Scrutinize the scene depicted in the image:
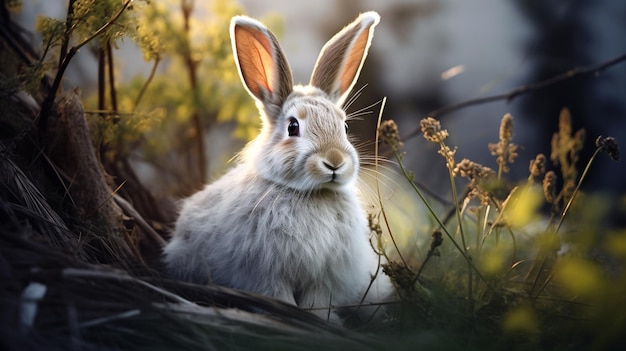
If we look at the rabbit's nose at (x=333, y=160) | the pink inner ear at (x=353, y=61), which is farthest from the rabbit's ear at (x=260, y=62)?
the rabbit's nose at (x=333, y=160)

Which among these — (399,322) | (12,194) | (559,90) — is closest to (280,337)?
(399,322)

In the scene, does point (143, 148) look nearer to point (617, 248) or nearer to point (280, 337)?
point (280, 337)

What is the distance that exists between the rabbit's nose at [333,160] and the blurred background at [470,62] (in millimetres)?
887

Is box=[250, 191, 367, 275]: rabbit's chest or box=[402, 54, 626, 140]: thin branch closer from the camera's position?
box=[250, 191, 367, 275]: rabbit's chest

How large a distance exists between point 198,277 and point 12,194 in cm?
85

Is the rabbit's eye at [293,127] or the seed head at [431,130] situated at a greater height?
the rabbit's eye at [293,127]

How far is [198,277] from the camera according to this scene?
8.17ft

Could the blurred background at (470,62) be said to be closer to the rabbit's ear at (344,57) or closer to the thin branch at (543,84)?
the thin branch at (543,84)

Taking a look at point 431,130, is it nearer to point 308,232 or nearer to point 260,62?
point 308,232

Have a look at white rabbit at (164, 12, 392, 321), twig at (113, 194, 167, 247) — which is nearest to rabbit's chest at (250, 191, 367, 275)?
white rabbit at (164, 12, 392, 321)

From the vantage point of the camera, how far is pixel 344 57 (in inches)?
100

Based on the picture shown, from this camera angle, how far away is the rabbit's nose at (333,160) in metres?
2.21

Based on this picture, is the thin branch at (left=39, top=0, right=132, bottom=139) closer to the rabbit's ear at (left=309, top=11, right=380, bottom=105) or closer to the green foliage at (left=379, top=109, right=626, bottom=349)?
the rabbit's ear at (left=309, top=11, right=380, bottom=105)

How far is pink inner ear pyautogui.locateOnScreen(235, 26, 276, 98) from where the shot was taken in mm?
2432
